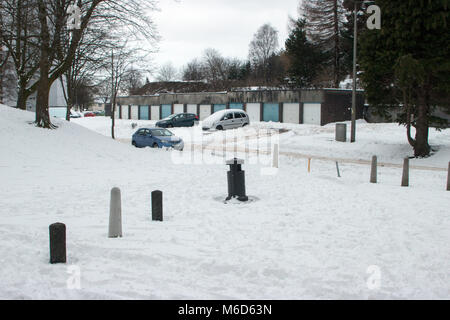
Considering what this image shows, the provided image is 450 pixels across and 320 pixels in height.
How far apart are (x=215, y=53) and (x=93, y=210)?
77.8 m

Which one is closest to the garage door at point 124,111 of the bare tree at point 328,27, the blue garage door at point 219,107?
the blue garage door at point 219,107

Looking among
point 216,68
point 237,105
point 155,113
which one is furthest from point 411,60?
point 216,68

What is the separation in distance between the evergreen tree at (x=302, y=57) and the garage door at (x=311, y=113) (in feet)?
38.5

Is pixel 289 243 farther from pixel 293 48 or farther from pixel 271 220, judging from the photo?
pixel 293 48

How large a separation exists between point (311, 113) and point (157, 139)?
711 inches

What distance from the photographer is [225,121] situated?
34.3 meters

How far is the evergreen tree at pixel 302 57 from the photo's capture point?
48.2 meters

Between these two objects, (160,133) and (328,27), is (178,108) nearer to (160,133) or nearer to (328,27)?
(328,27)

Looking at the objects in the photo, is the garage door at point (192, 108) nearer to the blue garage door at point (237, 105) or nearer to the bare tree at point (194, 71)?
the blue garage door at point (237, 105)

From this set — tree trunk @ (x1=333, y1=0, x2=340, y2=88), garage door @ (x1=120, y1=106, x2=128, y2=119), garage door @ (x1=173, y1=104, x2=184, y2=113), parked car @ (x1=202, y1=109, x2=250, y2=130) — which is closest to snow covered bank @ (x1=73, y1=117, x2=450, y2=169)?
parked car @ (x1=202, y1=109, x2=250, y2=130)

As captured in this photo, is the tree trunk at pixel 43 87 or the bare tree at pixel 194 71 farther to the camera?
the bare tree at pixel 194 71

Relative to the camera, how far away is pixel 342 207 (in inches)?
371
